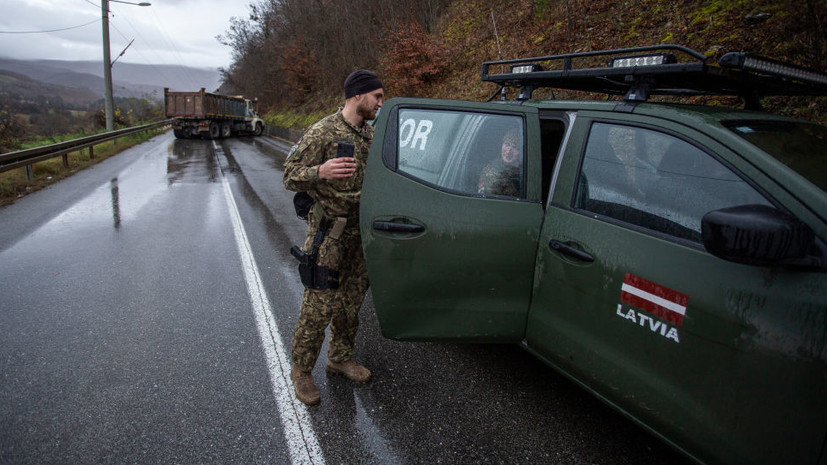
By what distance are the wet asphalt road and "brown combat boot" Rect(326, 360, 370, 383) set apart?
0.06m

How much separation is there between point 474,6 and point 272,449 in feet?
51.8

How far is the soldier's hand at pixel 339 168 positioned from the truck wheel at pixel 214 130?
27.8 m

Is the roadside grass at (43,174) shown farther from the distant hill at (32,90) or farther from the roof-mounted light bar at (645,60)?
the distant hill at (32,90)

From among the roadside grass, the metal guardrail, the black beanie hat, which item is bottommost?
the roadside grass

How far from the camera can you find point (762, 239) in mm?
1460

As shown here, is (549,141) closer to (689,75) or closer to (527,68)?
(527,68)

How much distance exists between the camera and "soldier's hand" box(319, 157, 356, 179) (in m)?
2.52

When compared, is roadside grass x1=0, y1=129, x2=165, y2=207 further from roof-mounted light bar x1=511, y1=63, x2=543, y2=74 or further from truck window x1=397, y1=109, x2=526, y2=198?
roof-mounted light bar x1=511, y1=63, x2=543, y2=74

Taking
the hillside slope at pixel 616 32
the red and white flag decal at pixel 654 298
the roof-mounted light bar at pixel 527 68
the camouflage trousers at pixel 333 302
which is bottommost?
the camouflage trousers at pixel 333 302

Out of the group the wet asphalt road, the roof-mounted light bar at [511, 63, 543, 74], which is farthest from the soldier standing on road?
the roof-mounted light bar at [511, 63, 543, 74]

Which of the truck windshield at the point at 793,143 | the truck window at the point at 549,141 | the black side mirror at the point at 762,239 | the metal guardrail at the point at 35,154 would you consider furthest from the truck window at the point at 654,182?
the metal guardrail at the point at 35,154

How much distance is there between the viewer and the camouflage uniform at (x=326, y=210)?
270 centimetres

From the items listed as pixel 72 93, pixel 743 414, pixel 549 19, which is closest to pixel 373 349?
pixel 743 414

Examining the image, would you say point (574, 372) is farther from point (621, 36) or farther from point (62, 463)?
point (621, 36)
